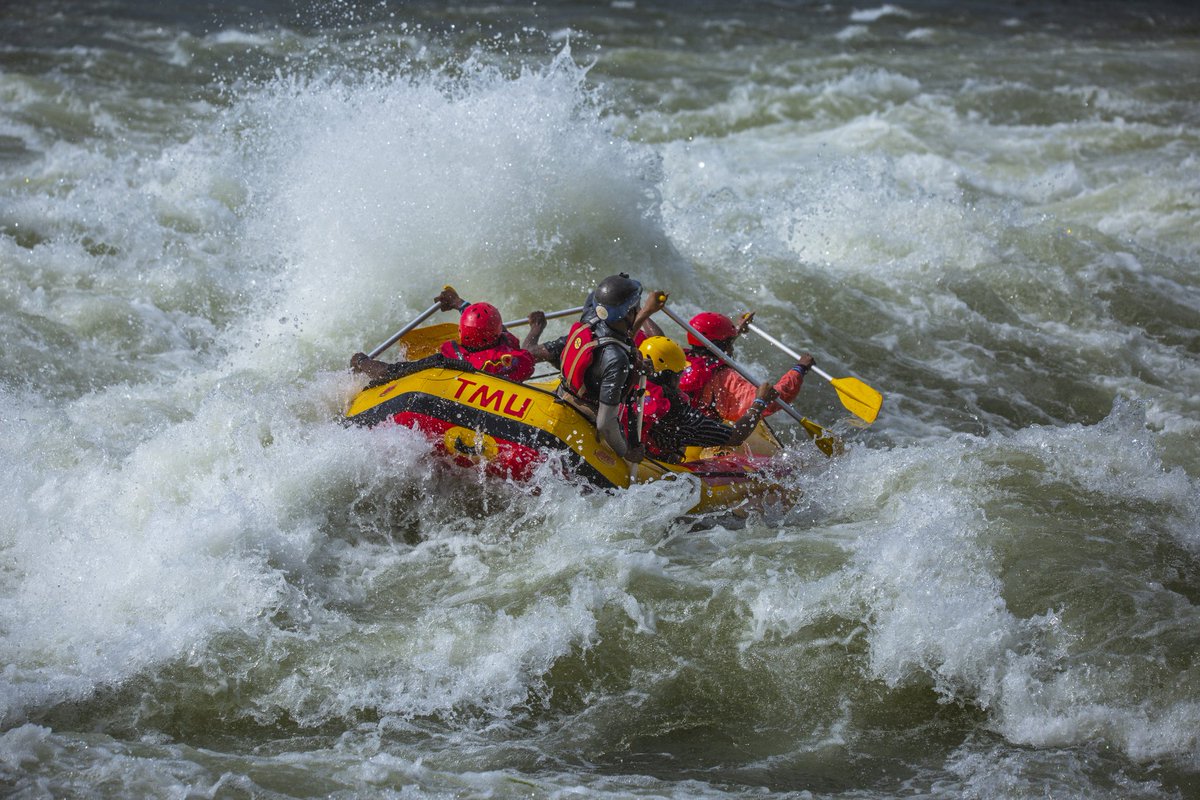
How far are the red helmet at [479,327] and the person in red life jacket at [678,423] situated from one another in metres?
0.93

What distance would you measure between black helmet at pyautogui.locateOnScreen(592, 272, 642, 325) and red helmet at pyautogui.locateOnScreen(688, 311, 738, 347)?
118 cm

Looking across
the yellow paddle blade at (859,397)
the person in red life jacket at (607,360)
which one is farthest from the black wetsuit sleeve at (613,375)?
the yellow paddle blade at (859,397)

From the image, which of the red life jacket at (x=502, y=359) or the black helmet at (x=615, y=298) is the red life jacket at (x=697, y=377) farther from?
the black helmet at (x=615, y=298)

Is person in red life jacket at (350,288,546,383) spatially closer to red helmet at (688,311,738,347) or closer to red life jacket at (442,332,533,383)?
red life jacket at (442,332,533,383)

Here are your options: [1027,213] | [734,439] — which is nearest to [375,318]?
[734,439]

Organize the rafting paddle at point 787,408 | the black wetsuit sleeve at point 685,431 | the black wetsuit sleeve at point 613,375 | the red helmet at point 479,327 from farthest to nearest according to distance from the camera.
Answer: the rafting paddle at point 787,408 → the black wetsuit sleeve at point 685,431 → the red helmet at point 479,327 → the black wetsuit sleeve at point 613,375

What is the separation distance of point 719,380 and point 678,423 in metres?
0.62

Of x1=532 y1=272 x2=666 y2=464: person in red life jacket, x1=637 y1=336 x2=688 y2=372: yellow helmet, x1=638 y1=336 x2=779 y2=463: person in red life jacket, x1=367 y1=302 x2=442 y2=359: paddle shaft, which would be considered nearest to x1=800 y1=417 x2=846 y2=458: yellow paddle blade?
x1=638 y1=336 x2=779 y2=463: person in red life jacket

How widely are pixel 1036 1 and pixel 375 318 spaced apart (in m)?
20.4

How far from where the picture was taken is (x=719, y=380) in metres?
7.36

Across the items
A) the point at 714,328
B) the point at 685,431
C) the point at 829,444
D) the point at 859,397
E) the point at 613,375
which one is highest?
the point at 613,375

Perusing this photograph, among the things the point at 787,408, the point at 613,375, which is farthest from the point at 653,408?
the point at 787,408

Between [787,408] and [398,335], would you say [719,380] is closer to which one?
[787,408]

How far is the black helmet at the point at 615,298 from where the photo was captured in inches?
244
